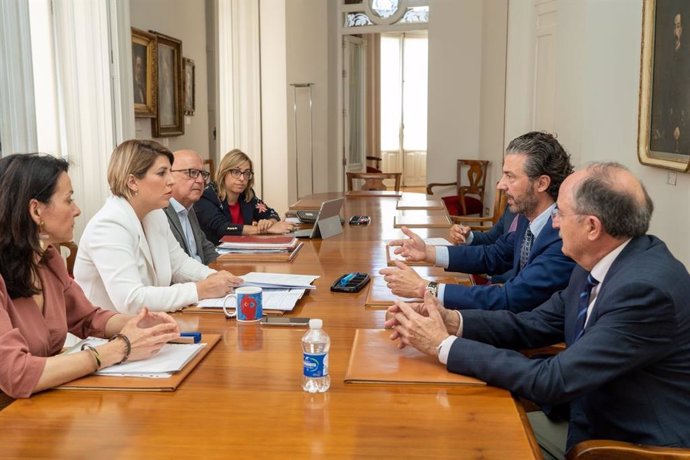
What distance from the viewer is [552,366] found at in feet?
5.12

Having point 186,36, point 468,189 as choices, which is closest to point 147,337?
point 186,36

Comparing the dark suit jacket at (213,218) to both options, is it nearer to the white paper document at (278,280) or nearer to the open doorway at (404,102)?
the white paper document at (278,280)

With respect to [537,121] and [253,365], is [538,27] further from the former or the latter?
[253,365]

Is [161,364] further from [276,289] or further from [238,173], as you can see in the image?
[238,173]

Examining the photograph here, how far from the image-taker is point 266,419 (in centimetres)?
141

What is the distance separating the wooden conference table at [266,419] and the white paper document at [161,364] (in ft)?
0.17

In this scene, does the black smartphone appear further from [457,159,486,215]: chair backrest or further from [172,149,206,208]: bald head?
[457,159,486,215]: chair backrest

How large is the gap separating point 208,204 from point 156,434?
118 inches

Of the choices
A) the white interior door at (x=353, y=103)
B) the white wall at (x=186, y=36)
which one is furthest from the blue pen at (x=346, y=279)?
the white interior door at (x=353, y=103)

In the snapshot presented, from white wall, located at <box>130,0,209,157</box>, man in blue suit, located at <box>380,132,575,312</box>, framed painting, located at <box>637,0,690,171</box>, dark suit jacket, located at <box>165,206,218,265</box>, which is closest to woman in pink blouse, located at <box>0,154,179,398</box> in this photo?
man in blue suit, located at <box>380,132,575,312</box>

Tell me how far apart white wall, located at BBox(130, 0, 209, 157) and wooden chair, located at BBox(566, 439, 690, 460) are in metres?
5.31

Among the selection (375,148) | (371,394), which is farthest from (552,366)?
(375,148)

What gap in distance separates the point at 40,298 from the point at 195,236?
163cm

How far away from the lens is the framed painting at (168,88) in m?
6.35
